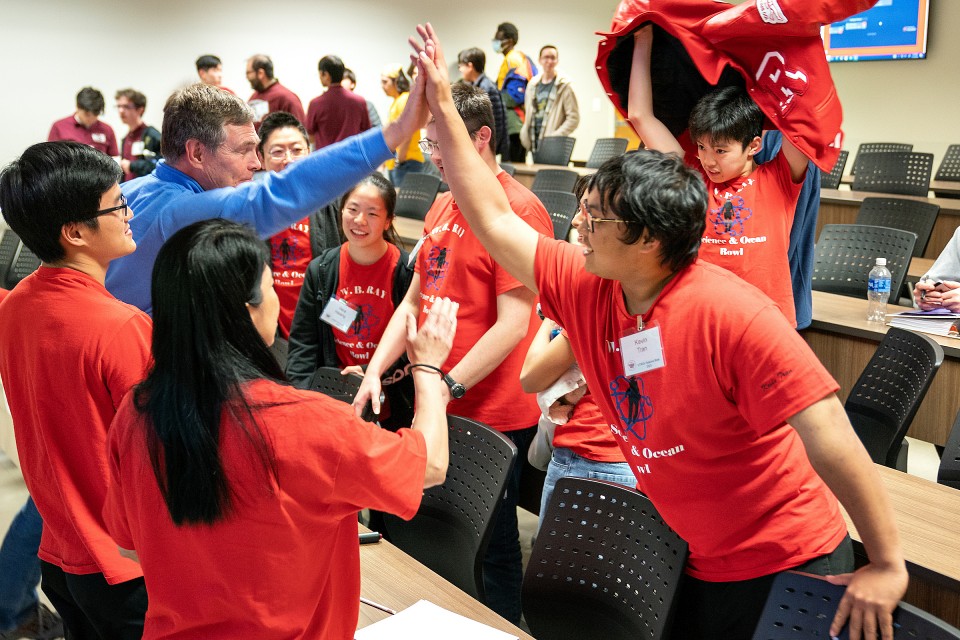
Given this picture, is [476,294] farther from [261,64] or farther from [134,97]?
[134,97]

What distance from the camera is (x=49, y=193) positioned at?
1.65 m

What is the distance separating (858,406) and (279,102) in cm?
601

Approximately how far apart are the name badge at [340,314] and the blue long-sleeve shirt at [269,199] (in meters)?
1.15

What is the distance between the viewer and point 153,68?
9.70m

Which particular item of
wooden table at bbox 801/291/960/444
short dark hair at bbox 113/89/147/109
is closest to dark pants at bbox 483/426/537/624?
wooden table at bbox 801/291/960/444

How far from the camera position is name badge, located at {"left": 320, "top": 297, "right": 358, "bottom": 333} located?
311cm

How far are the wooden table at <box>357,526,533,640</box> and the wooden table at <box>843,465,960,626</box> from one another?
0.81 meters

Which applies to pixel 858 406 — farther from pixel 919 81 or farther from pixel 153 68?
pixel 153 68

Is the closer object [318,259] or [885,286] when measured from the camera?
[318,259]

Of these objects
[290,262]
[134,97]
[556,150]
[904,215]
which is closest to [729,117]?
[290,262]

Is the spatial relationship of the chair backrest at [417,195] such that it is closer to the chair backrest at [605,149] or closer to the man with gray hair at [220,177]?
the chair backrest at [605,149]

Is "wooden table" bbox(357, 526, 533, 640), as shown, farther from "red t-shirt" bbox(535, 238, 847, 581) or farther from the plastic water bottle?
the plastic water bottle

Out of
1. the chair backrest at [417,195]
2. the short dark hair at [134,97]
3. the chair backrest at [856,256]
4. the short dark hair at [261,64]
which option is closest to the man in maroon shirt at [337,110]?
the short dark hair at [261,64]

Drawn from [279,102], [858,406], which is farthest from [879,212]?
[279,102]
